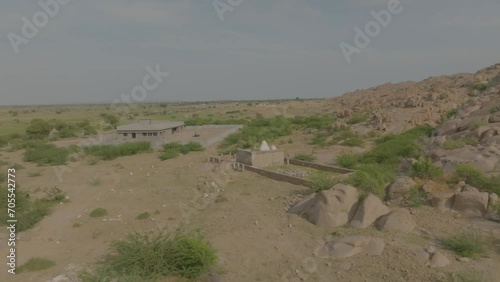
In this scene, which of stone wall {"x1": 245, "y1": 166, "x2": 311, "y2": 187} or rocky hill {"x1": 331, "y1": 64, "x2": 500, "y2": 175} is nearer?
rocky hill {"x1": 331, "y1": 64, "x2": 500, "y2": 175}

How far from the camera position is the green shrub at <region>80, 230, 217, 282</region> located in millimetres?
8844

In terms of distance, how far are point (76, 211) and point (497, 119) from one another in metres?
20.5

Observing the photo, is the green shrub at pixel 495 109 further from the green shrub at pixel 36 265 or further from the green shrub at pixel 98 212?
the green shrub at pixel 36 265

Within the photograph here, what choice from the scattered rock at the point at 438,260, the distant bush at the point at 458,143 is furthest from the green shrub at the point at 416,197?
the distant bush at the point at 458,143

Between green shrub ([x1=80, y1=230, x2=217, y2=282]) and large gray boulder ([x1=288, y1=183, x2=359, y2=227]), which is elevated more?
large gray boulder ([x1=288, y1=183, x2=359, y2=227])

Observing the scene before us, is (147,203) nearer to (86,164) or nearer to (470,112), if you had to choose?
(86,164)

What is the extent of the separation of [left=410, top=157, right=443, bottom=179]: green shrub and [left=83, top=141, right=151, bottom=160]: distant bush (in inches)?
833

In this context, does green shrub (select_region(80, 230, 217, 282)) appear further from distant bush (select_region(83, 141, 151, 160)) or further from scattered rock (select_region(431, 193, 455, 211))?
distant bush (select_region(83, 141, 151, 160))

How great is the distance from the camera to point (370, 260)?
880 cm

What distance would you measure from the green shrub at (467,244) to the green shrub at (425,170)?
4.17 meters

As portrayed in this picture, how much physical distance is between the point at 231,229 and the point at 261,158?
392 inches

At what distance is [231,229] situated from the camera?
457 inches

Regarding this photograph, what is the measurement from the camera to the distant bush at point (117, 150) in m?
27.7

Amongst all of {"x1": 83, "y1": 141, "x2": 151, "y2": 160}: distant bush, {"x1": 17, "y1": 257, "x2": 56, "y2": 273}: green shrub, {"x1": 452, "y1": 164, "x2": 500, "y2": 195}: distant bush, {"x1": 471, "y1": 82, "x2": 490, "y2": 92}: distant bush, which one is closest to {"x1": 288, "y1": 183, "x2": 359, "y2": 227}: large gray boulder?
{"x1": 452, "y1": 164, "x2": 500, "y2": 195}: distant bush
